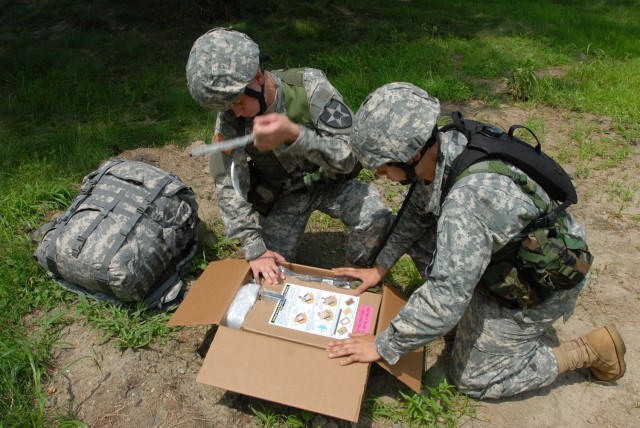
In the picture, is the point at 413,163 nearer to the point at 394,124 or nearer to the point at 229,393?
the point at 394,124

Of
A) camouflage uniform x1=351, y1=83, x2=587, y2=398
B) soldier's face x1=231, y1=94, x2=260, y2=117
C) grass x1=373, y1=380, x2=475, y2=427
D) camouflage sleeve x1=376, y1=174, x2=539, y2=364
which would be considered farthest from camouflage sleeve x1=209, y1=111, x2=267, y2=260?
camouflage sleeve x1=376, y1=174, x2=539, y2=364

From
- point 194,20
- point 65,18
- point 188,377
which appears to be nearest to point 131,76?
point 194,20

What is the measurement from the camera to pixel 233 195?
291 cm

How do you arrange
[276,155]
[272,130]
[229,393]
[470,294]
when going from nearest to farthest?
[470,294]
[272,130]
[229,393]
[276,155]

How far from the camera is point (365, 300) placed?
256 cm

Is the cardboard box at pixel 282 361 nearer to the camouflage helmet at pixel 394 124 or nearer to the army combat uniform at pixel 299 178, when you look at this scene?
the army combat uniform at pixel 299 178

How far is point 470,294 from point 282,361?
0.85 meters

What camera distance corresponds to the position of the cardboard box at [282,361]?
81.6 inches

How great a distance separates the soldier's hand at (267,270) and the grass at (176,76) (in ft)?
2.05

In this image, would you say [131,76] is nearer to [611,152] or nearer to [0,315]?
[0,315]

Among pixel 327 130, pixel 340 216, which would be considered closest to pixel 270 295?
pixel 340 216

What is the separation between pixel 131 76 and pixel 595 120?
490 centimetres

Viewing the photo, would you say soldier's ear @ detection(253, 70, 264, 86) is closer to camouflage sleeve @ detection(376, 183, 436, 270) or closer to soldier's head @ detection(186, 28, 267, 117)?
soldier's head @ detection(186, 28, 267, 117)

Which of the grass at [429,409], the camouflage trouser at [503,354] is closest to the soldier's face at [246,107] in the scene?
the camouflage trouser at [503,354]
